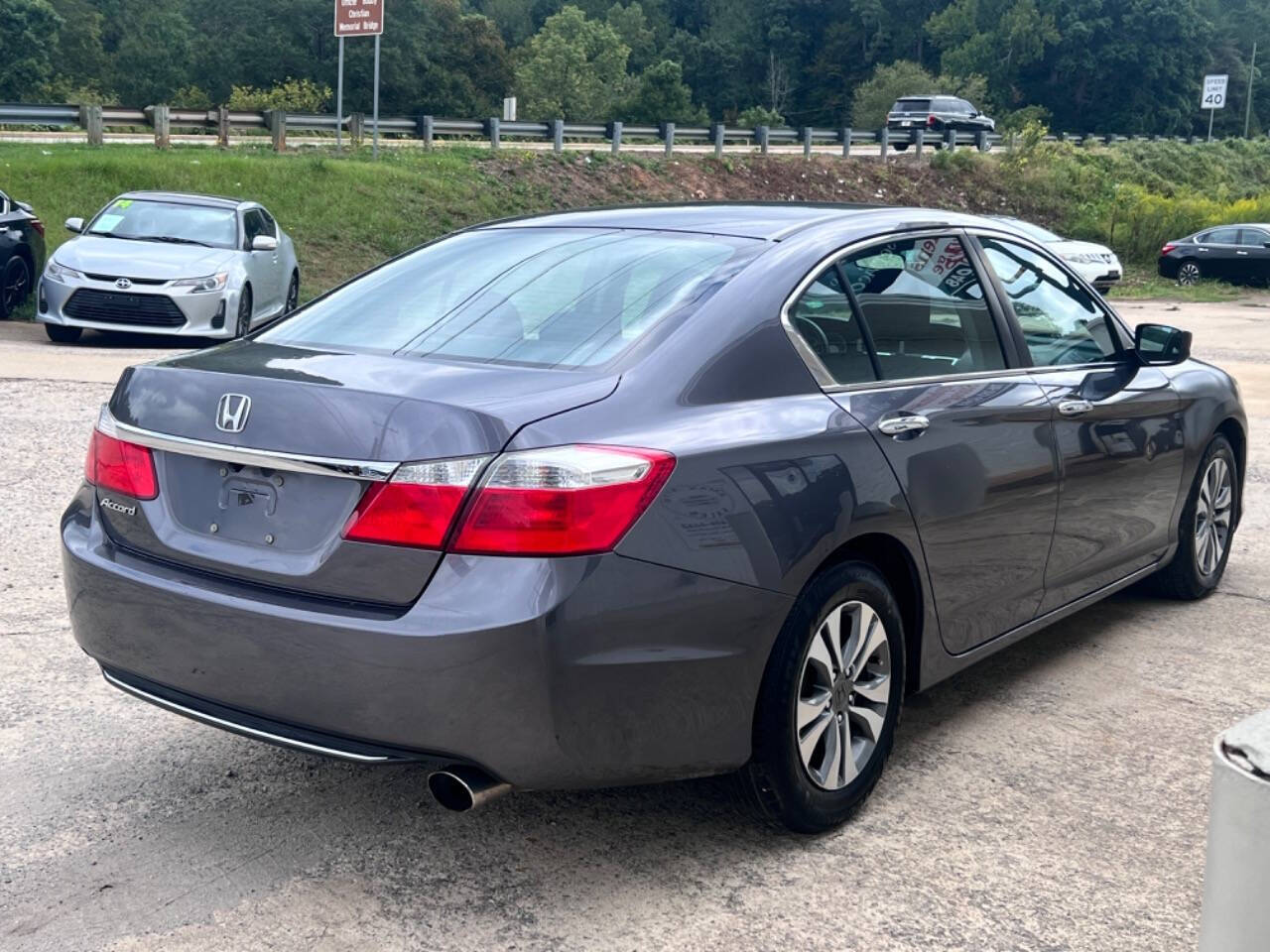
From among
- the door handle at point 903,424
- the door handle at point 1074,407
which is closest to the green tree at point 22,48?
the door handle at point 1074,407

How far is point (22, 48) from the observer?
6644cm

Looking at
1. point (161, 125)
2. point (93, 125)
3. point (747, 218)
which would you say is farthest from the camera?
point (161, 125)

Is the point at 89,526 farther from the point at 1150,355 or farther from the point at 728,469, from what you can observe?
the point at 1150,355

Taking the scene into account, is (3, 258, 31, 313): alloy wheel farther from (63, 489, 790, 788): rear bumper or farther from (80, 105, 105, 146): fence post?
(63, 489, 790, 788): rear bumper

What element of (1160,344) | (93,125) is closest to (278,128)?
(93,125)

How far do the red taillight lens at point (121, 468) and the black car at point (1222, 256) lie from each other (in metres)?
28.3

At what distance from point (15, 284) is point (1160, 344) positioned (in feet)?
46.1

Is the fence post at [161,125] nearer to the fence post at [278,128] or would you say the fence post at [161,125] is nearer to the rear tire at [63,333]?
the fence post at [278,128]

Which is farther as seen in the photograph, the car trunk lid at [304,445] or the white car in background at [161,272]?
the white car in background at [161,272]

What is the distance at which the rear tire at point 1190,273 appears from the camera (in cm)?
2880

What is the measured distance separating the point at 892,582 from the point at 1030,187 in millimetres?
39641

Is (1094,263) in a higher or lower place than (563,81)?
lower

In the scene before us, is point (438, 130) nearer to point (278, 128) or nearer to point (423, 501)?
point (278, 128)

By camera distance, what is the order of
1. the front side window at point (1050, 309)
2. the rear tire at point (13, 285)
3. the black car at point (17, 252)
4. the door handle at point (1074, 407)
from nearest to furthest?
the door handle at point (1074, 407), the front side window at point (1050, 309), the black car at point (17, 252), the rear tire at point (13, 285)
